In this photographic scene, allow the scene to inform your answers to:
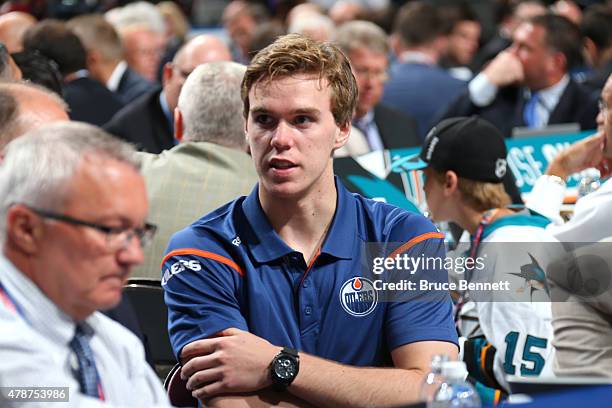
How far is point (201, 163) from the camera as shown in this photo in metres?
4.10

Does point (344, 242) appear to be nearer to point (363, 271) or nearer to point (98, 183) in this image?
point (363, 271)

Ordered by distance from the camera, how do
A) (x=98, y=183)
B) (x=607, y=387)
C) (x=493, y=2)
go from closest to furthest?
1. (x=98, y=183)
2. (x=607, y=387)
3. (x=493, y=2)

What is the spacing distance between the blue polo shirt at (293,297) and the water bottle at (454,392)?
2.17ft

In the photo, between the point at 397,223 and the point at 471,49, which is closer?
the point at 397,223

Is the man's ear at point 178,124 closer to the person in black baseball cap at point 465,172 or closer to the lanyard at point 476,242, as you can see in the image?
the person in black baseball cap at point 465,172

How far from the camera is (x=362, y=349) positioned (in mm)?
3055

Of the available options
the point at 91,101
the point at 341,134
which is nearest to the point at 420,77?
Result: the point at 91,101

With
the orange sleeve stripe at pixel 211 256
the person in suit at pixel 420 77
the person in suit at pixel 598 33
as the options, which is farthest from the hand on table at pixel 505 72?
the orange sleeve stripe at pixel 211 256

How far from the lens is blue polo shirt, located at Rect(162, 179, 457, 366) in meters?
3.00

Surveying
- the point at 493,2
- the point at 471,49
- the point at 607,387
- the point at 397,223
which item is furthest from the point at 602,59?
the point at 607,387

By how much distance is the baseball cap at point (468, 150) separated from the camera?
4.16 m

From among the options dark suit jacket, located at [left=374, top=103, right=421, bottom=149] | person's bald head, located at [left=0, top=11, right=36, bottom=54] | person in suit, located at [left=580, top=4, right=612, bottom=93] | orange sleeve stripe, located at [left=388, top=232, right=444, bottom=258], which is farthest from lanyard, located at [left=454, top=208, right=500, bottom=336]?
person in suit, located at [left=580, top=4, right=612, bottom=93]

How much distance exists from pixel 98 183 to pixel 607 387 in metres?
1.12

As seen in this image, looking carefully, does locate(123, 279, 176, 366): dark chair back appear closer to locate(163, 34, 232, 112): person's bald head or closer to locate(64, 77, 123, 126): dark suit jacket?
locate(163, 34, 232, 112): person's bald head
